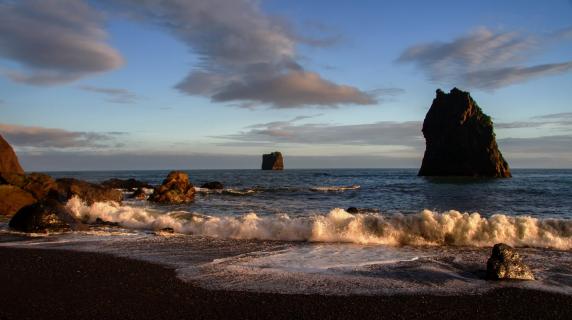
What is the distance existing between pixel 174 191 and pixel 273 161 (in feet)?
504

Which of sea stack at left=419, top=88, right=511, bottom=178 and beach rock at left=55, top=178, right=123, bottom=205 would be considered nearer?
beach rock at left=55, top=178, right=123, bottom=205

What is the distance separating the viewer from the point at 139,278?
8258 mm

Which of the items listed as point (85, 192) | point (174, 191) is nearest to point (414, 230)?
point (85, 192)

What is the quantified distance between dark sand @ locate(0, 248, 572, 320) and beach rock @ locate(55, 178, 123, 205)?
1883 cm

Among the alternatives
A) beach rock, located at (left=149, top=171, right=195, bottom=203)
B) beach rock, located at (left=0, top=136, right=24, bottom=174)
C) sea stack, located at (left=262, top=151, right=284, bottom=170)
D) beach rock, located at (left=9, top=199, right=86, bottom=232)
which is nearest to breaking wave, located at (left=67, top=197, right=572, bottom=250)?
beach rock, located at (left=9, top=199, right=86, bottom=232)

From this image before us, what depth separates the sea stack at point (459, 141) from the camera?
9606 centimetres

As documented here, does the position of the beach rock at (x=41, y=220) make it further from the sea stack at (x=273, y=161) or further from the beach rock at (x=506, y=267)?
the sea stack at (x=273, y=161)

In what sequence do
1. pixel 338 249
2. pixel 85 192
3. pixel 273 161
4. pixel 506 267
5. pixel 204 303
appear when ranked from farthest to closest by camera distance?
pixel 273 161 → pixel 85 192 → pixel 338 249 → pixel 506 267 → pixel 204 303

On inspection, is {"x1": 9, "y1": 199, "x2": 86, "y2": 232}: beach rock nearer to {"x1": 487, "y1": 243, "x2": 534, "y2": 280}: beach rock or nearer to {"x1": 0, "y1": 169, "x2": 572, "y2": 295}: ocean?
{"x1": 0, "y1": 169, "x2": 572, "y2": 295}: ocean

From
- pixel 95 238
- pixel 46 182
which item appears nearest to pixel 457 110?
pixel 46 182

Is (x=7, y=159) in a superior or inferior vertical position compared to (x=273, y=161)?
inferior

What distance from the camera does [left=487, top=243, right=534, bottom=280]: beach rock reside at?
27.6ft

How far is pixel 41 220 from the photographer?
1461 cm

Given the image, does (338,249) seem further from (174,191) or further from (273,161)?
(273,161)
